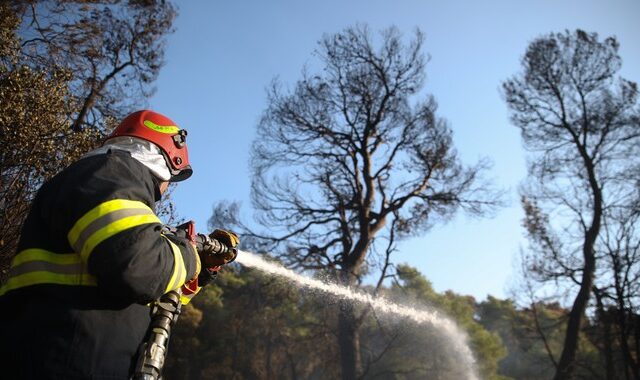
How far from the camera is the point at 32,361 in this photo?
159cm

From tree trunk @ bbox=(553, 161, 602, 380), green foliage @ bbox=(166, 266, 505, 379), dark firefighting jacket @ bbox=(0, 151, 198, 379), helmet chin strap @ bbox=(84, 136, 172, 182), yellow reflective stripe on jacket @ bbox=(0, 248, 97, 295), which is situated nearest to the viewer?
dark firefighting jacket @ bbox=(0, 151, 198, 379)

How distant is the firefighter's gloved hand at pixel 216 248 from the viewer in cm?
248

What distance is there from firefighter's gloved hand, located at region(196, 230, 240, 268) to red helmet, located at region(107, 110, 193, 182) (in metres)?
0.43

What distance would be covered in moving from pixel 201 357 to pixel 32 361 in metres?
30.4

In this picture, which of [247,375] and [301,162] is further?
[247,375]

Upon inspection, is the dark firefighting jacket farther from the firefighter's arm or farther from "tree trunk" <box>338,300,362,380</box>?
"tree trunk" <box>338,300,362,380</box>

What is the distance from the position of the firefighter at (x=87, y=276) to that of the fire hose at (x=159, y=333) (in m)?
0.05

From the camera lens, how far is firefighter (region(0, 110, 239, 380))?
63.9 inches

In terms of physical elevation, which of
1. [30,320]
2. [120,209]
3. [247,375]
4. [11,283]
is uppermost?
[120,209]

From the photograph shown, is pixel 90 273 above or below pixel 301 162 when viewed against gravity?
below

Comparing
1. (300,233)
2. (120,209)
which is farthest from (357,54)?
(120,209)

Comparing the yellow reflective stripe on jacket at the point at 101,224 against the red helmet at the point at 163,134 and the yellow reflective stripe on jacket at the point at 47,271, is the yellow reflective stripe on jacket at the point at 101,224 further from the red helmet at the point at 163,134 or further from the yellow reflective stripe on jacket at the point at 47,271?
→ the red helmet at the point at 163,134

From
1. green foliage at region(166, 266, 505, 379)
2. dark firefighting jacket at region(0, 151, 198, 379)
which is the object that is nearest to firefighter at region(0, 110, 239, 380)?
dark firefighting jacket at region(0, 151, 198, 379)

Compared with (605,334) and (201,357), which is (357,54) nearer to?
(605,334)
